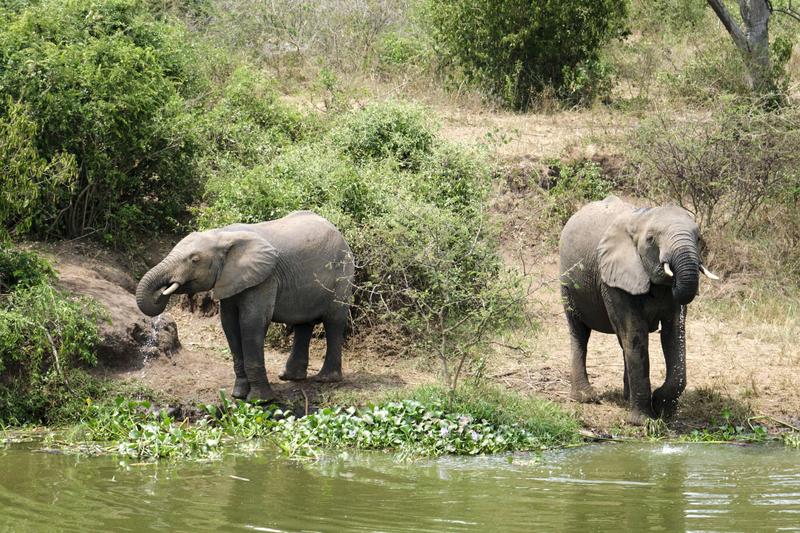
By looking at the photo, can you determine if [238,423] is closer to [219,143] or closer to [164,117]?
[164,117]

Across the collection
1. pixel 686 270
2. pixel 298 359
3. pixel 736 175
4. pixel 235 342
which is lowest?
pixel 298 359

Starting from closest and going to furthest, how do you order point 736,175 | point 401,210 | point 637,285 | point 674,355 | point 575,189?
1. point 637,285
2. point 674,355
3. point 401,210
4. point 736,175
5. point 575,189

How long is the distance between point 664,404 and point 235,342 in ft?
13.6

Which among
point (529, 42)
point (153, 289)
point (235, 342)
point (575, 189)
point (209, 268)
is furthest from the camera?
point (529, 42)

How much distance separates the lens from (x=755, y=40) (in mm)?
21344

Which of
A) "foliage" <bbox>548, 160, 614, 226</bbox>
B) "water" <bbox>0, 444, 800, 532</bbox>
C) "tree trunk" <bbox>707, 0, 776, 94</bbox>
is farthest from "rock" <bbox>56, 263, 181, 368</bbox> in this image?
"tree trunk" <bbox>707, 0, 776, 94</bbox>

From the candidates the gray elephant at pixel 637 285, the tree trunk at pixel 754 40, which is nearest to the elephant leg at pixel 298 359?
the gray elephant at pixel 637 285

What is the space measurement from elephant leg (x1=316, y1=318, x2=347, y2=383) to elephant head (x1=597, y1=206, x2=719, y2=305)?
9.19ft

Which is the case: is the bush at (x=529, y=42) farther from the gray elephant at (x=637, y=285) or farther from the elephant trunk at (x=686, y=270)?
the elephant trunk at (x=686, y=270)

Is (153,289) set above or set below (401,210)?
below

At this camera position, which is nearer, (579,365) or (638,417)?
(638,417)

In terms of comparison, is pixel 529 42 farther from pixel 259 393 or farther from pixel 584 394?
pixel 259 393

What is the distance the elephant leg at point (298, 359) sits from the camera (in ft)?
41.4

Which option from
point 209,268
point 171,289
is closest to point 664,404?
point 209,268
